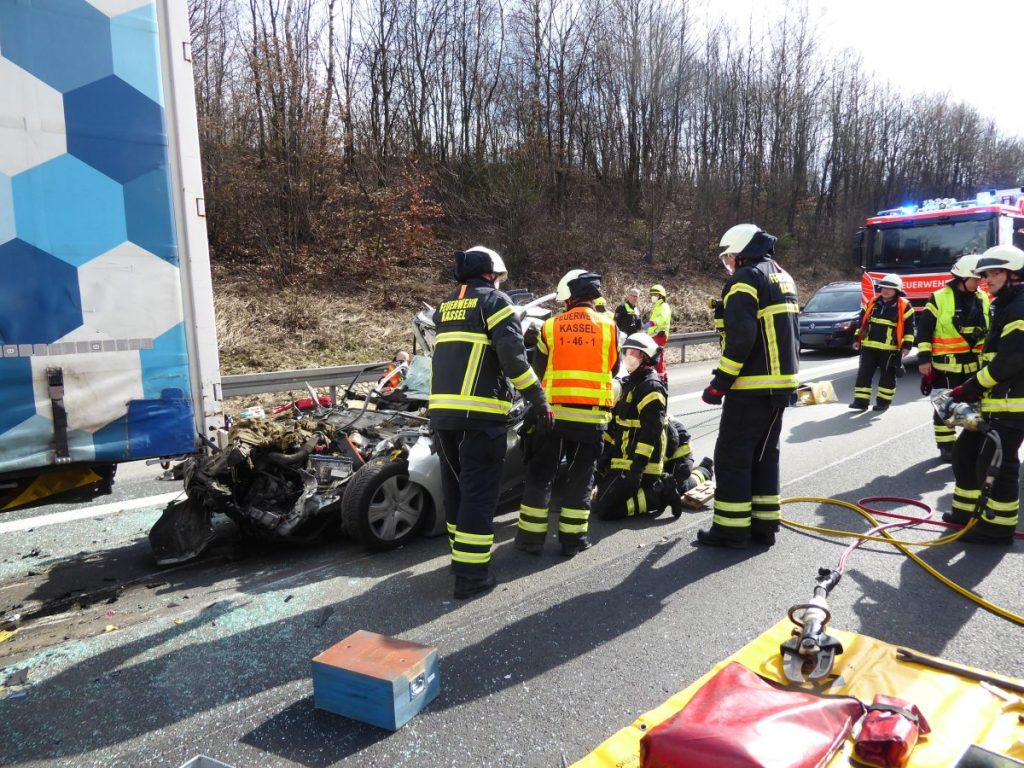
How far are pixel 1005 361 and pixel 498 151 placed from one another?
1854 cm

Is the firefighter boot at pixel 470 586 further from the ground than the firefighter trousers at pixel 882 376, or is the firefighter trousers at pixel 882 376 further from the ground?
the firefighter trousers at pixel 882 376

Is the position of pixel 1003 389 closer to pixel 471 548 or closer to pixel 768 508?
pixel 768 508

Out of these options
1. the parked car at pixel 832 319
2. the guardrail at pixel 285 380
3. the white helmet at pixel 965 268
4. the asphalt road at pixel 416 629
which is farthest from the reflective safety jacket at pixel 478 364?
the parked car at pixel 832 319

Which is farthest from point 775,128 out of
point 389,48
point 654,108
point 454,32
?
point 389,48

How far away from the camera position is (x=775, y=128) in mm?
30453

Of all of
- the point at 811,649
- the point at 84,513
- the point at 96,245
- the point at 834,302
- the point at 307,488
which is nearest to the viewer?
the point at 811,649

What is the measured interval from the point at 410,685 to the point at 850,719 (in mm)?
1582

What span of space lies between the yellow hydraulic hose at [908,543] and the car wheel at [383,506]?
2607 mm

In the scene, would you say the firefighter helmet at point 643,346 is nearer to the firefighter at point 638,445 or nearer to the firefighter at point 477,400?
the firefighter at point 638,445

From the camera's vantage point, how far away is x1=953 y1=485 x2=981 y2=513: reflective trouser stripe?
477 cm

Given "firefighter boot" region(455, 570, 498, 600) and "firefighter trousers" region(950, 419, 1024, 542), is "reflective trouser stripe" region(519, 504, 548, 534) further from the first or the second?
"firefighter trousers" region(950, 419, 1024, 542)

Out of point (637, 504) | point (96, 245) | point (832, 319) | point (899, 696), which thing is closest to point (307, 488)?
point (96, 245)

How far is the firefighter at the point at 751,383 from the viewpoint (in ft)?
14.4

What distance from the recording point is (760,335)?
444 cm
